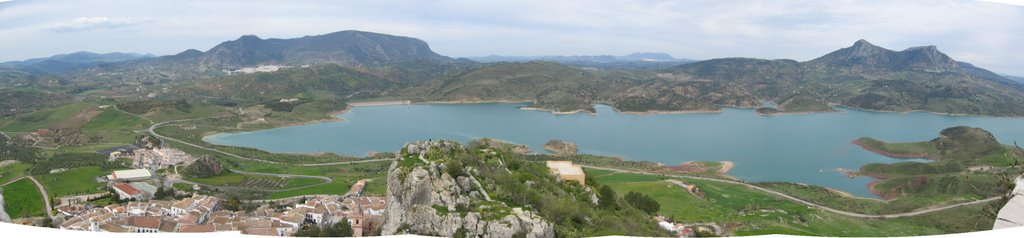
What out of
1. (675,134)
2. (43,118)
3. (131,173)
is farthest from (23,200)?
(675,134)

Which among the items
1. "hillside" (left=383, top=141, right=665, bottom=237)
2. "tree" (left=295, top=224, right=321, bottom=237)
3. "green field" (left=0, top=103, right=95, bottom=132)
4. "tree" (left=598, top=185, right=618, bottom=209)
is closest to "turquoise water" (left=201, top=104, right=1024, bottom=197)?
"green field" (left=0, top=103, right=95, bottom=132)

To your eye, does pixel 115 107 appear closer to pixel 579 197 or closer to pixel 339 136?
pixel 339 136

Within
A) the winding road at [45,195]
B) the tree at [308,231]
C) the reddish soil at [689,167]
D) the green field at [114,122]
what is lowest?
the reddish soil at [689,167]

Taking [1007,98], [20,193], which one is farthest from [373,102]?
[1007,98]

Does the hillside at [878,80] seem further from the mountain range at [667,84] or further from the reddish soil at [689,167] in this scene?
the reddish soil at [689,167]

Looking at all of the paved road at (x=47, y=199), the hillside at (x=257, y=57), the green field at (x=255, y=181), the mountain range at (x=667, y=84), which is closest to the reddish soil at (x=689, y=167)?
the green field at (x=255, y=181)

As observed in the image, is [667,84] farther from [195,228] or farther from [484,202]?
[484,202]

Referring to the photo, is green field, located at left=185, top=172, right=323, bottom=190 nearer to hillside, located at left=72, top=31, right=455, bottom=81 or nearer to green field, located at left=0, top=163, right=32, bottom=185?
green field, located at left=0, top=163, right=32, bottom=185
